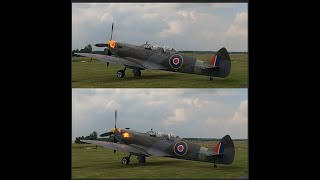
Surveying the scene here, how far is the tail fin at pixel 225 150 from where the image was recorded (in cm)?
581

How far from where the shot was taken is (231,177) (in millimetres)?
5754

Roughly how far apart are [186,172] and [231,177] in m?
0.57

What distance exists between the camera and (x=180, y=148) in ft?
19.7

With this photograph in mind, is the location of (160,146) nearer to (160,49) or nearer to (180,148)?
(180,148)

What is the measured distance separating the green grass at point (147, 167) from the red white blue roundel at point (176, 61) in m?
1.09

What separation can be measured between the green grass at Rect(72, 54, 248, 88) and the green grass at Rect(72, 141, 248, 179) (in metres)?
0.78

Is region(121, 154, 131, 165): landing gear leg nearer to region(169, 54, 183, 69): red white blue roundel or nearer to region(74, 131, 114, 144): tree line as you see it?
region(74, 131, 114, 144): tree line

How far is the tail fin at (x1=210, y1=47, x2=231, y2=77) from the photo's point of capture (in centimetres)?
593

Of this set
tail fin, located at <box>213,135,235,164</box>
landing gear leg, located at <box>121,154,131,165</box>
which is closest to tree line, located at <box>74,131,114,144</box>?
landing gear leg, located at <box>121,154,131,165</box>

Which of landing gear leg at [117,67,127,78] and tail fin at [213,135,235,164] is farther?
landing gear leg at [117,67,127,78]

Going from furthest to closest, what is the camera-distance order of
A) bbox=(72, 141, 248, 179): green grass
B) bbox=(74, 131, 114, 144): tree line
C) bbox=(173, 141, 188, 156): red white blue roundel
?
bbox=(173, 141, 188, 156): red white blue roundel
bbox=(74, 131, 114, 144): tree line
bbox=(72, 141, 248, 179): green grass

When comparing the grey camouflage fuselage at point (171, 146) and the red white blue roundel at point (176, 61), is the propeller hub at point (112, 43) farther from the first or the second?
the grey camouflage fuselage at point (171, 146)
